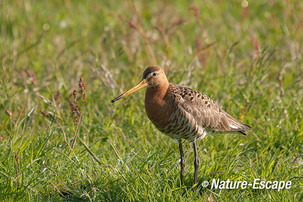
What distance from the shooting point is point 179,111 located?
4.80 metres

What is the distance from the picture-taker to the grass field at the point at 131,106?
442 centimetres

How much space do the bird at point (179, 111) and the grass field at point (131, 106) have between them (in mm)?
238

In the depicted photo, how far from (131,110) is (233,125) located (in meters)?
1.32

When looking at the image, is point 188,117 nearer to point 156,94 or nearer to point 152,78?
point 156,94

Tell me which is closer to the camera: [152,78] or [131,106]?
[152,78]

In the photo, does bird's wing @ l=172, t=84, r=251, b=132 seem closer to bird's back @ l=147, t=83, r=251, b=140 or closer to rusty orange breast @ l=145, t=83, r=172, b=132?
bird's back @ l=147, t=83, r=251, b=140

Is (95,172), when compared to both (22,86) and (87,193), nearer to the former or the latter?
(87,193)

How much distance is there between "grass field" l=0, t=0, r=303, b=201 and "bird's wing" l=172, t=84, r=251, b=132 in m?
0.24

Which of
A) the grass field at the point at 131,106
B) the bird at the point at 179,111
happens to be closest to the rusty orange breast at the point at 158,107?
the bird at the point at 179,111

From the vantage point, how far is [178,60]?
7.97 metres

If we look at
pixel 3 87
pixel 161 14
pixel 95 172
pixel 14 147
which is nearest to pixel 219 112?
pixel 95 172

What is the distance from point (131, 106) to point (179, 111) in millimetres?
1272

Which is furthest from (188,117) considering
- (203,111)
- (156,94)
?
(156,94)

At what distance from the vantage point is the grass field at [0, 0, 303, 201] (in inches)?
174
